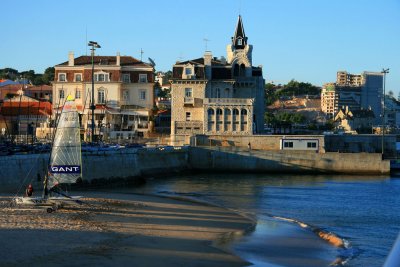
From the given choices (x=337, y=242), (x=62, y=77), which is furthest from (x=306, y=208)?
(x=62, y=77)

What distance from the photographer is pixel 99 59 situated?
Result: 9544 cm

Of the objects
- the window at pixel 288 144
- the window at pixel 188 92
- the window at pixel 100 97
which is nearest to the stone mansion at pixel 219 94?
the window at pixel 188 92

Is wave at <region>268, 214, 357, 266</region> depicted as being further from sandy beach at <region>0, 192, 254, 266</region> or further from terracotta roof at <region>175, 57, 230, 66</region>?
terracotta roof at <region>175, 57, 230, 66</region>

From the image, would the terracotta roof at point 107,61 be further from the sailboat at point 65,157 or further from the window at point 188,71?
the sailboat at point 65,157

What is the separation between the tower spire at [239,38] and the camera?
96.3 metres

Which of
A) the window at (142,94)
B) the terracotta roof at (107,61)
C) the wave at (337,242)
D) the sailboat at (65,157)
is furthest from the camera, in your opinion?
the terracotta roof at (107,61)

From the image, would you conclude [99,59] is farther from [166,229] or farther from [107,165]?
[166,229]

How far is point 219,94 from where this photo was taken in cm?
9238

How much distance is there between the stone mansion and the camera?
86812mm

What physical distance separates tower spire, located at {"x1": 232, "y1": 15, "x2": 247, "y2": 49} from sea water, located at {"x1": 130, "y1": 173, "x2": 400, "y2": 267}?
27305mm

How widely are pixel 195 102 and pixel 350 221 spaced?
2034 inches

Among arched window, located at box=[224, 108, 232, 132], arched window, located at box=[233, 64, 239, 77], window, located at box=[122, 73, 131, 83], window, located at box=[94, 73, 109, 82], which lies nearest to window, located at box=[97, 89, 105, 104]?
window, located at box=[94, 73, 109, 82]

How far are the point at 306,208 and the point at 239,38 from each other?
54.1 meters

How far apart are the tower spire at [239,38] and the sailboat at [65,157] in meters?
57.6
